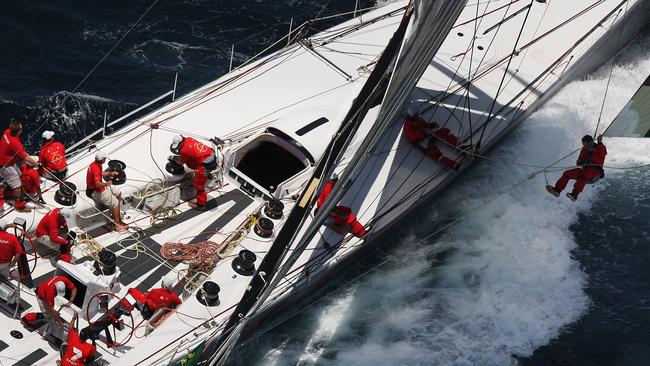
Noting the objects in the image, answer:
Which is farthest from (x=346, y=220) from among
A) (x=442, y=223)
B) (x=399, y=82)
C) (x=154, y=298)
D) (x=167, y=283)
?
(x=154, y=298)

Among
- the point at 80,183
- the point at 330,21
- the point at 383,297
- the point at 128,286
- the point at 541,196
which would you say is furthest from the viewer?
the point at 330,21

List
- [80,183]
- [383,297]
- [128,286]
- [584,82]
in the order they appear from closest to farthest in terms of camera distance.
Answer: [128,286]
[80,183]
[383,297]
[584,82]

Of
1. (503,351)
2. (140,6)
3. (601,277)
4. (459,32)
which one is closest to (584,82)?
(459,32)

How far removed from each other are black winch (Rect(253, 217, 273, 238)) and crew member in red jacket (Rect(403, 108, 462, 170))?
12.1 feet

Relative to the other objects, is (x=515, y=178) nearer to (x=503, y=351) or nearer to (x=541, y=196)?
(x=541, y=196)

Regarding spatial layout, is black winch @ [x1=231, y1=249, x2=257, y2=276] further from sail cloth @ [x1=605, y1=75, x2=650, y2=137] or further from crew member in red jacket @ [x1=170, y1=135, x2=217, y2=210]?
sail cloth @ [x1=605, y1=75, x2=650, y2=137]

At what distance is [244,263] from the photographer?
14680 millimetres

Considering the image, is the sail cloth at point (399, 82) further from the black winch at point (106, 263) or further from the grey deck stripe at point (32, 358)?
the grey deck stripe at point (32, 358)

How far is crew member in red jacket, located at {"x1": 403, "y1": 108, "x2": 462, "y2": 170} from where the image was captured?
57.4 feet

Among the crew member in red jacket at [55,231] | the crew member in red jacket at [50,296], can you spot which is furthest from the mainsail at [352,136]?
the crew member in red jacket at [55,231]

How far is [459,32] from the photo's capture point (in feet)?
66.6

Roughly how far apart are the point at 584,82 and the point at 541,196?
143 inches

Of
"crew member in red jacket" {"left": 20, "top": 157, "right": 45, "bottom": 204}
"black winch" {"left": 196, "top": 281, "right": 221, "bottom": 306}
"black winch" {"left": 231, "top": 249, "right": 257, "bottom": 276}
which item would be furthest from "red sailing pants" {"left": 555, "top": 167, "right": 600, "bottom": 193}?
"crew member in red jacket" {"left": 20, "top": 157, "right": 45, "bottom": 204}

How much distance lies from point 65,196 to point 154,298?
2.61m
